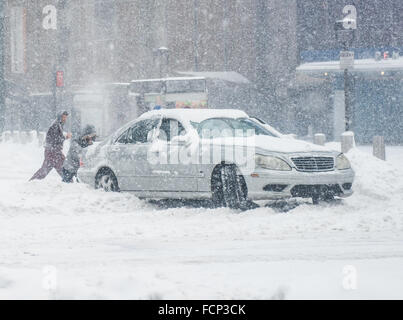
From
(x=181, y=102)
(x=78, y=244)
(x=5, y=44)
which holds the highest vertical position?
(x=5, y=44)

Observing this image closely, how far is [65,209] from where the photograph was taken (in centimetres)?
1150

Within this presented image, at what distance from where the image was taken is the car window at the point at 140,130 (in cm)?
1270

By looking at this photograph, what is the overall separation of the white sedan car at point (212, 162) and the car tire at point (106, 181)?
2 cm

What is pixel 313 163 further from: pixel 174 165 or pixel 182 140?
pixel 174 165

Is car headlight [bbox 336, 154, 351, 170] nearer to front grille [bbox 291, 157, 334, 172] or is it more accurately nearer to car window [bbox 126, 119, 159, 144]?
front grille [bbox 291, 157, 334, 172]

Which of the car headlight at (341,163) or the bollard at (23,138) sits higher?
the car headlight at (341,163)

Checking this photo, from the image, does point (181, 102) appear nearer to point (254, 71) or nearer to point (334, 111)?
point (334, 111)

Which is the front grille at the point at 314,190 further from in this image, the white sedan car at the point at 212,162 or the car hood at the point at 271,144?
the car hood at the point at 271,144

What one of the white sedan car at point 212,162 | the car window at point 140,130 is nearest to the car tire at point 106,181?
the white sedan car at point 212,162

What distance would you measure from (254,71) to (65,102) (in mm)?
13757

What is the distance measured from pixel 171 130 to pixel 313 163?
8.02ft

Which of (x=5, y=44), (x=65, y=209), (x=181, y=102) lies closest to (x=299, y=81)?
(x=181, y=102)

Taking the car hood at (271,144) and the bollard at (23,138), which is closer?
the car hood at (271,144)

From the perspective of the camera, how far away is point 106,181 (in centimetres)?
1286
